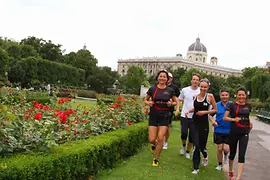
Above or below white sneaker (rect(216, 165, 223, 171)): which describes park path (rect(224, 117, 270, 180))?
below

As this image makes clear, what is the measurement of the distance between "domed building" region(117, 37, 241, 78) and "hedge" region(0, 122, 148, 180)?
369 ft

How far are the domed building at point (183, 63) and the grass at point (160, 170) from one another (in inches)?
4383

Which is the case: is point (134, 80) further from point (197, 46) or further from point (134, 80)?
point (197, 46)

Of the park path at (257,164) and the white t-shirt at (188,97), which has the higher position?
the white t-shirt at (188,97)

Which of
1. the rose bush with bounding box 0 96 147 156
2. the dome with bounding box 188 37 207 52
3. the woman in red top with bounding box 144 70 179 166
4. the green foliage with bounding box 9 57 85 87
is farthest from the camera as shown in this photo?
the dome with bounding box 188 37 207 52

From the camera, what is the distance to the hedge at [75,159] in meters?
3.78

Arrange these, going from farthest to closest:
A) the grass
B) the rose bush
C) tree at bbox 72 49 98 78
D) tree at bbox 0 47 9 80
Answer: tree at bbox 72 49 98 78
tree at bbox 0 47 9 80
the grass
the rose bush

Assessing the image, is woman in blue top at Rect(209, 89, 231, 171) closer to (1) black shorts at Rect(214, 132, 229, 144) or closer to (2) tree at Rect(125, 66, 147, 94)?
(1) black shorts at Rect(214, 132, 229, 144)

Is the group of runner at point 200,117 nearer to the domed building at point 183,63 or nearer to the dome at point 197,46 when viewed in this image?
the domed building at point 183,63

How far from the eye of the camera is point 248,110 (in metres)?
6.33

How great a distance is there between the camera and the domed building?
415ft

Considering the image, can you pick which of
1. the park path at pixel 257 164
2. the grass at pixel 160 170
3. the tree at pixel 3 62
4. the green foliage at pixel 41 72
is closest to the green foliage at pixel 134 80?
the green foliage at pixel 41 72

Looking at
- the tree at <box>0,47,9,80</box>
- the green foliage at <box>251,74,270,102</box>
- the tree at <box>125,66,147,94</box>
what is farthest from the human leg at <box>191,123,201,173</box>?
the tree at <box>125,66,147,94</box>

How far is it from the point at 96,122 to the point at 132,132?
0.84 m
